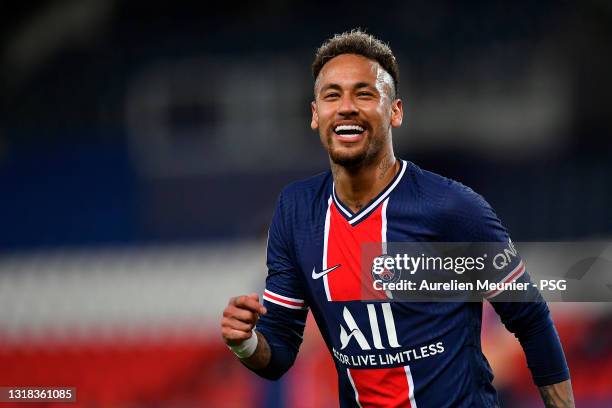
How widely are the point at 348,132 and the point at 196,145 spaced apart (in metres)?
4.39

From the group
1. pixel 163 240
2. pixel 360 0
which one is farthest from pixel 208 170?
pixel 360 0

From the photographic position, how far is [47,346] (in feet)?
20.5

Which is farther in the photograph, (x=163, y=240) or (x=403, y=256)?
(x=163, y=240)

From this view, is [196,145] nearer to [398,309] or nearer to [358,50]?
[358,50]

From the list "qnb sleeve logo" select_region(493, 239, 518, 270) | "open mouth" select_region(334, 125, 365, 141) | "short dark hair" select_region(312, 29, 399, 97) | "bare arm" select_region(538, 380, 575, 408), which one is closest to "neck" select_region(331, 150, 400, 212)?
"open mouth" select_region(334, 125, 365, 141)

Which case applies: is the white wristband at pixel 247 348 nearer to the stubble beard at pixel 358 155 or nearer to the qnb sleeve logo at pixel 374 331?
the qnb sleeve logo at pixel 374 331

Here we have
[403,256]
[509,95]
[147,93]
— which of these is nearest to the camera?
[403,256]

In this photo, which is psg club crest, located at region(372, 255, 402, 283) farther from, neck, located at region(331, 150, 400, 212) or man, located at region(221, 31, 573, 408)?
neck, located at region(331, 150, 400, 212)

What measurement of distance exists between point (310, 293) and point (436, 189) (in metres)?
0.51

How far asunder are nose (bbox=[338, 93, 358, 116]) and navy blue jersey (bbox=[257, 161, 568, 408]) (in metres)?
0.26

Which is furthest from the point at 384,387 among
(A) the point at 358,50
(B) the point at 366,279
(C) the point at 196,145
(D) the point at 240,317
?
(C) the point at 196,145

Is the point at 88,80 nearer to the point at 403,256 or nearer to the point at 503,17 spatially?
the point at 503,17

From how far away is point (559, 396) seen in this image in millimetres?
2611

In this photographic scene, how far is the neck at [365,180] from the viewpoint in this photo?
2688mm
